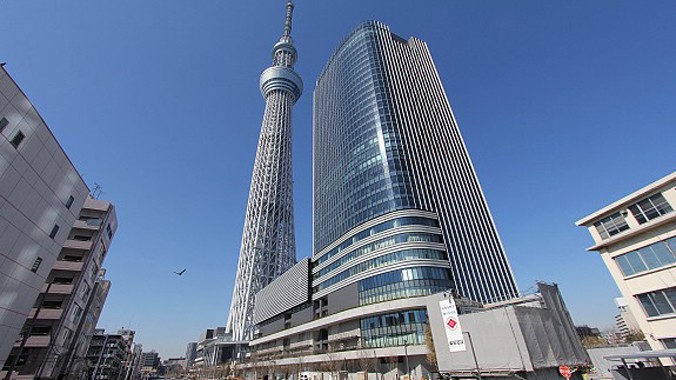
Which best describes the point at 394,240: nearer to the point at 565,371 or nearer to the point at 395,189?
the point at 395,189

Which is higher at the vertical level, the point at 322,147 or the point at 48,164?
the point at 322,147

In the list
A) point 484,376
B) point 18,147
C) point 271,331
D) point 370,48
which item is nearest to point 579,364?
point 484,376

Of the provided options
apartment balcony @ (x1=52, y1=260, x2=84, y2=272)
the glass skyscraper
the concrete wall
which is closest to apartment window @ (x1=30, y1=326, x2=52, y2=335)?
apartment balcony @ (x1=52, y1=260, x2=84, y2=272)

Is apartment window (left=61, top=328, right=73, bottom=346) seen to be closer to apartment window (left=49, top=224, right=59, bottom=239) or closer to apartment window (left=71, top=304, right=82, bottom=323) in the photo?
apartment window (left=71, top=304, right=82, bottom=323)

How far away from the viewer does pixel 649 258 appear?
29.4 metres

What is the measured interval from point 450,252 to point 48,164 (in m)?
57.2

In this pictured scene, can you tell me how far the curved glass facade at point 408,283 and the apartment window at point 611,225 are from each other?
2303 centimetres

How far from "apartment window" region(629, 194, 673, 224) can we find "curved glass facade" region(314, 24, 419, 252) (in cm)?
3235

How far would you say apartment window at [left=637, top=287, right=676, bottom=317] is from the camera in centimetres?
2738

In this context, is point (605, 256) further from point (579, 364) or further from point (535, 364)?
point (535, 364)

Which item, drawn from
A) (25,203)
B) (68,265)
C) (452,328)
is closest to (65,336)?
(68,265)

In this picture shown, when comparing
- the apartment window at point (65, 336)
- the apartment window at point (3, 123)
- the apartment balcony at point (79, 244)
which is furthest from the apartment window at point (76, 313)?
the apartment window at point (3, 123)

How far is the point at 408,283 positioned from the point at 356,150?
3684cm

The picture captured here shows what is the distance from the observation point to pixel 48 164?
92.2 ft
